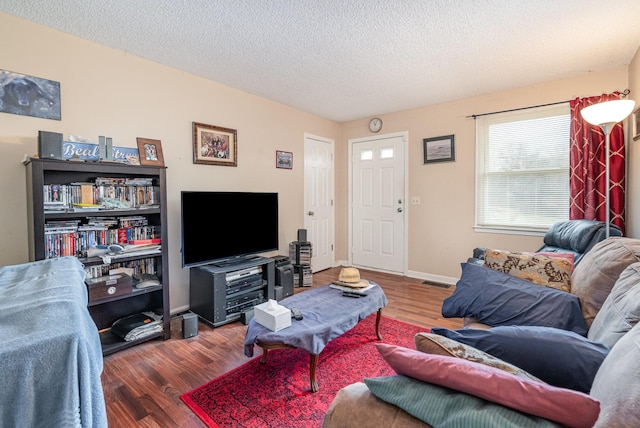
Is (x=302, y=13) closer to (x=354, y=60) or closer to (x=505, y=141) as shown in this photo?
(x=354, y=60)

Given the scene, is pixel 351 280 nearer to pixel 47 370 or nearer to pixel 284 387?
pixel 284 387

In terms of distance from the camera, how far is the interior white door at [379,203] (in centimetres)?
445

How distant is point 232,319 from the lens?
2840 millimetres

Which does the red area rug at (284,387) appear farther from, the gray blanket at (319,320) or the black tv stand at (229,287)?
the black tv stand at (229,287)

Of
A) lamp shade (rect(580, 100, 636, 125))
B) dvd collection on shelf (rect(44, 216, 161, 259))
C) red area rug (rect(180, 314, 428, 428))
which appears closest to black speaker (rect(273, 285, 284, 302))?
red area rug (rect(180, 314, 428, 428))

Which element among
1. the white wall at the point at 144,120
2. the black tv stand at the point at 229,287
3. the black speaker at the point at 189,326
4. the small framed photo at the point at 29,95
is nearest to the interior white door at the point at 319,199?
the white wall at the point at 144,120

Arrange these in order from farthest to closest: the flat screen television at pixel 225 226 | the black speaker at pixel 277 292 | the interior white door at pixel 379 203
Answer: the interior white door at pixel 379 203 < the black speaker at pixel 277 292 < the flat screen television at pixel 225 226

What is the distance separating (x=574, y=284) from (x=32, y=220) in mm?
3329

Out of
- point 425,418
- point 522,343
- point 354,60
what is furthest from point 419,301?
point 425,418

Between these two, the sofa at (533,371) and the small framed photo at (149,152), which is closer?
the sofa at (533,371)

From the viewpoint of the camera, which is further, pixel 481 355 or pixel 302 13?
pixel 302 13

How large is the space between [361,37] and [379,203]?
2684 millimetres

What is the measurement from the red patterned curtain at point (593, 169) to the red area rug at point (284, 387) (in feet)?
A: 7.50

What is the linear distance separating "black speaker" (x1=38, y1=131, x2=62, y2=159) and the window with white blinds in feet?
13.5
